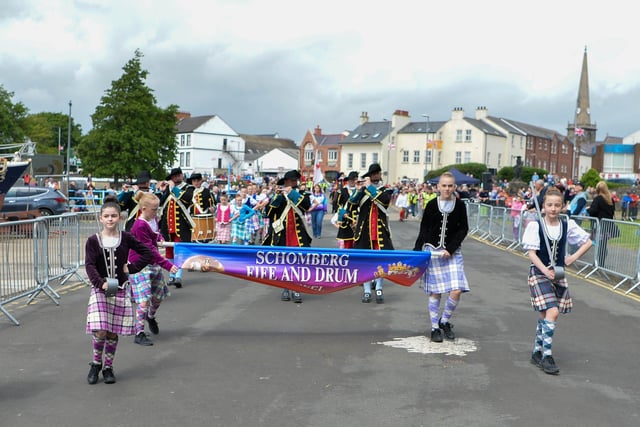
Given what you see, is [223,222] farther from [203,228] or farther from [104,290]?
[104,290]

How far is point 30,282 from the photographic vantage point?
959 centimetres

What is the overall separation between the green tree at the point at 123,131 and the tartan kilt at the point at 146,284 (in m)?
33.1

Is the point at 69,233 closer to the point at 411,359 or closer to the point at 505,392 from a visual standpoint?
the point at 411,359

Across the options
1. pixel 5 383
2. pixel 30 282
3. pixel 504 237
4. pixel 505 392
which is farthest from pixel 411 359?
pixel 504 237

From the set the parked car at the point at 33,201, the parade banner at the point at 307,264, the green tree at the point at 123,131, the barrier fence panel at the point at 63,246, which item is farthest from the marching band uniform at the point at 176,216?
the green tree at the point at 123,131

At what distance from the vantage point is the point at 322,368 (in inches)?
253

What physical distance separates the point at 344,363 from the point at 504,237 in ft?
51.1

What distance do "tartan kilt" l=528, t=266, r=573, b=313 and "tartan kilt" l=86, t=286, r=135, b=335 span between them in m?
3.88

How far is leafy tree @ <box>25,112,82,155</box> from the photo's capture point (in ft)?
256

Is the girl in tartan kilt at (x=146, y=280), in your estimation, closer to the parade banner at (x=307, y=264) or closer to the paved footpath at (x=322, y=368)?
the paved footpath at (x=322, y=368)

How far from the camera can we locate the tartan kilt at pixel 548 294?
6.37 metres

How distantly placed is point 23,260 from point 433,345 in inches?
234

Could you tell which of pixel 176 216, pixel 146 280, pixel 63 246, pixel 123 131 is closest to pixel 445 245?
pixel 146 280

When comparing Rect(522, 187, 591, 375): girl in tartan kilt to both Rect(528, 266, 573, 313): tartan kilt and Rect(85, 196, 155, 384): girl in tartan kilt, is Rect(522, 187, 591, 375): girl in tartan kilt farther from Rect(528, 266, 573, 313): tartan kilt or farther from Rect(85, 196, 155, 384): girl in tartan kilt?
Rect(85, 196, 155, 384): girl in tartan kilt
